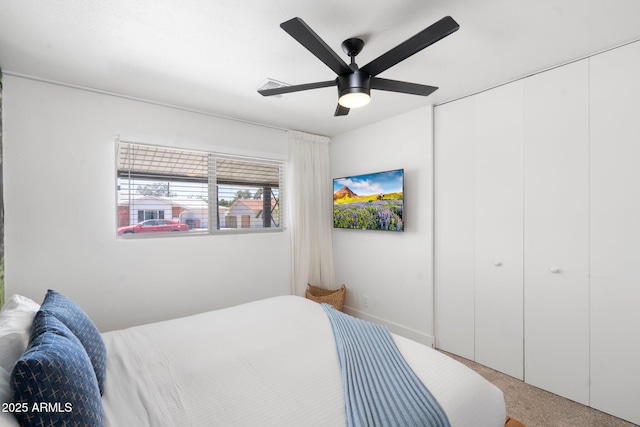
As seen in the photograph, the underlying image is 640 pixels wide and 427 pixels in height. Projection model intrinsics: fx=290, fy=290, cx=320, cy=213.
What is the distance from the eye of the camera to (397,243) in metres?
3.43

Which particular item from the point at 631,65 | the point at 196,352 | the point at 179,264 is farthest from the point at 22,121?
the point at 631,65

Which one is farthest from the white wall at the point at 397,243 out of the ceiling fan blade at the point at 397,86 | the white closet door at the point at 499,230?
the ceiling fan blade at the point at 397,86

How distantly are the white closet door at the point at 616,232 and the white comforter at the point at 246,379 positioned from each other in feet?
4.27

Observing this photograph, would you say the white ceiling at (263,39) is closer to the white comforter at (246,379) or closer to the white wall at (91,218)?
the white wall at (91,218)

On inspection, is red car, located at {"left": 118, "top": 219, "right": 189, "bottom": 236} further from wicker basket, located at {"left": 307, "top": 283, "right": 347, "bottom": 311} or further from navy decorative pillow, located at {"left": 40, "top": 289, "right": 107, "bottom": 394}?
wicker basket, located at {"left": 307, "top": 283, "right": 347, "bottom": 311}

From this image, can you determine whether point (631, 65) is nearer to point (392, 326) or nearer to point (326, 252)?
point (392, 326)

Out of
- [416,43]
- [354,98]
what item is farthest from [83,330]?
[416,43]

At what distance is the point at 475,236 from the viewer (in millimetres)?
2783

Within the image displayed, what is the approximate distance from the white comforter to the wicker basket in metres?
1.70

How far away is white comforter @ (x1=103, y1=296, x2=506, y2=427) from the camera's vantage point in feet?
3.86

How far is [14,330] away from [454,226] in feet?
10.5

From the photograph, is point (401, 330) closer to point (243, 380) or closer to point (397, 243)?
point (397, 243)

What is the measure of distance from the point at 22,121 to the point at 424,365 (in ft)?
11.2

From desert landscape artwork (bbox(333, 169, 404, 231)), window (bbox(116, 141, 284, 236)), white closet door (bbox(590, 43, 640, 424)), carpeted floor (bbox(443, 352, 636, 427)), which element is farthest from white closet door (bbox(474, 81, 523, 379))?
window (bbox(116, 141, 284, 236))
